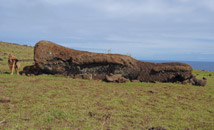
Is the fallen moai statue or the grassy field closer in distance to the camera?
the grassy field

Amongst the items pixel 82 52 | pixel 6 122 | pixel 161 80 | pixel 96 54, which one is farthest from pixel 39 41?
pixel 6 122

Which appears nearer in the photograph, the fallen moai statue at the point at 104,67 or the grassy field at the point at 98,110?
the grassy field at the point at 98,110

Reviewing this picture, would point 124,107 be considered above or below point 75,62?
below

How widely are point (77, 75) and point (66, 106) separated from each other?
23.5ft

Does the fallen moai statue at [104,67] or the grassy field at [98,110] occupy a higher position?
the fallen moai statue at [104,67]

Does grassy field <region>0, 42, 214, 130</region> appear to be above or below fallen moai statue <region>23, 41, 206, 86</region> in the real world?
below

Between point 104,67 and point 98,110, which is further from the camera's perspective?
point 104,67

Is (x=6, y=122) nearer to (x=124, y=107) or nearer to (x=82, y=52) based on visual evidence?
(x=124, y=107)

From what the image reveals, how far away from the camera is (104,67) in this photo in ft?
45.9

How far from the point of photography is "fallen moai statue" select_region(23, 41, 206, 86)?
1385 centimetres

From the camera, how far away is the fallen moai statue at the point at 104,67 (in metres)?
13.9

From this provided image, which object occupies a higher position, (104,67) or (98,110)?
(104,67)

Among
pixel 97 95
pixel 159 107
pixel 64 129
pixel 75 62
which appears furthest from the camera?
pixel 75 62

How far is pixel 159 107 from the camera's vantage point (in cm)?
748
